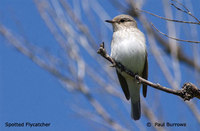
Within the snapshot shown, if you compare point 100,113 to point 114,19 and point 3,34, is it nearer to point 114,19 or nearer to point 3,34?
point 114,19

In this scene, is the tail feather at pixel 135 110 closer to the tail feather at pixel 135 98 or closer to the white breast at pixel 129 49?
the tail feather at pixel 135 98

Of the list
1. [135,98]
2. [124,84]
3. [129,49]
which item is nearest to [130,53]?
[129,49]

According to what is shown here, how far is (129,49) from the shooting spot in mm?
5613

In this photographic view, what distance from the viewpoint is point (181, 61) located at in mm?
9805

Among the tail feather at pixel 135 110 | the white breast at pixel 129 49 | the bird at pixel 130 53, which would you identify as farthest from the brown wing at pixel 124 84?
the white breast at pixel 129 49

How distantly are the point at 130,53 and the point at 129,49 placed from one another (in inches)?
2.8

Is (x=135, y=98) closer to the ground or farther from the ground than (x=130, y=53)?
closer to the ground

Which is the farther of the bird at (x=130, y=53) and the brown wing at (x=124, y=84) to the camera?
the brown wing at (x=124, y=84)

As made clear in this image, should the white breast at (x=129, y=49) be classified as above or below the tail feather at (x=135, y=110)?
above

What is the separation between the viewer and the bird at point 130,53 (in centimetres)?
564

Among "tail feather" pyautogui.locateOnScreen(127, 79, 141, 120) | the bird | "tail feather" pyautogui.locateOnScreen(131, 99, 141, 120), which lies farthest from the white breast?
"tail feather" pyautogui.locateOnScreen(131, 99, 141, 120)

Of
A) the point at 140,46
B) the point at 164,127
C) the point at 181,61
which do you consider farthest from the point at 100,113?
the point at 181,61

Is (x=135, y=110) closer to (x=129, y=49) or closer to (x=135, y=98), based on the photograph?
(x=135, y=98)

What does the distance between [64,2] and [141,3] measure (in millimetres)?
1790
